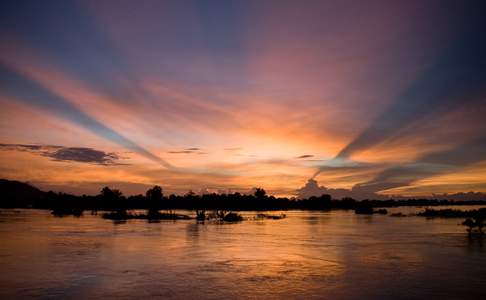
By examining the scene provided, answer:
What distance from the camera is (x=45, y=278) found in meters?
21.8

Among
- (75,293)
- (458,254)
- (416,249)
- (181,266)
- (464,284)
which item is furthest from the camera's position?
(416,249)

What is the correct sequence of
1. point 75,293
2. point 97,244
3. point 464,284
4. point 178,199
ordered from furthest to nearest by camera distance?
point 178,199 < point 97,244 < point 464,284 < point 75,293

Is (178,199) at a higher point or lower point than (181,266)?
higher

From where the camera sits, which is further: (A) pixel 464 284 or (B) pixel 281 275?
(B) pixel 281 275

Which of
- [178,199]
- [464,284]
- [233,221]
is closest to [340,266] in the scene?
[464,284]

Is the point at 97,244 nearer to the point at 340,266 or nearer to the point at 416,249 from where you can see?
the point at 340,266

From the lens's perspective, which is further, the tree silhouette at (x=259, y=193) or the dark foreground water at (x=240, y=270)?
the tree silhouette at (x=259, y=193)

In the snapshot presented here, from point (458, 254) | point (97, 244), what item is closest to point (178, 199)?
point (97, 244)

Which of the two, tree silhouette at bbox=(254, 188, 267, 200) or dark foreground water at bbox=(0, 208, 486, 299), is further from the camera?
tree silhouette at bbox=(254, 188, 267, 200)

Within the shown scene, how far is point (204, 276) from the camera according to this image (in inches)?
892

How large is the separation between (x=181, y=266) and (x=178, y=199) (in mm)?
153132

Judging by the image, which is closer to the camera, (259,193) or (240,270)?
A: (240,270)

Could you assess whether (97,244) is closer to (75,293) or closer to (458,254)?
(75,293)

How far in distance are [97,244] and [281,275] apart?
801 inches
